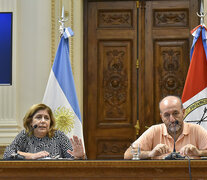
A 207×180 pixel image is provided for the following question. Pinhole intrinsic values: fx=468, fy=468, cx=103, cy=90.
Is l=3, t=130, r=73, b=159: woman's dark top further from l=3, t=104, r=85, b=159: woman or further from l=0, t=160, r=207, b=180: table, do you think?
l=0, t=160, r=207, b=180: table

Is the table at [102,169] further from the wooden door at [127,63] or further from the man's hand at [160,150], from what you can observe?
the wooden door at [127,63]

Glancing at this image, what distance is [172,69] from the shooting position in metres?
5.76

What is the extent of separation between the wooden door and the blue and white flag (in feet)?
2.34

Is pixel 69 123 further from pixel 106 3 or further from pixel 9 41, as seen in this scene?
pixel 106 3

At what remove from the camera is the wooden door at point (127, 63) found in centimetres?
574

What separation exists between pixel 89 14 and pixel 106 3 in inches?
10.0

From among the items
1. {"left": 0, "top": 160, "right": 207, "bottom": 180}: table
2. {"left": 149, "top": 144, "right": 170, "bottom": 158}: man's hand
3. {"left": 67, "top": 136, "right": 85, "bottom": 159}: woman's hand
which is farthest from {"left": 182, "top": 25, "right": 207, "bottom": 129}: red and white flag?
{"left": 0, "top": 160, "right": 207, "bottom": 180}: table

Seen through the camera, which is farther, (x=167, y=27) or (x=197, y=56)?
(x=167, y=27)

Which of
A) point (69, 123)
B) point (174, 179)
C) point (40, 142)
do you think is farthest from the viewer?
point (69, 123)

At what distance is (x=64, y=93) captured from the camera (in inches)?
200

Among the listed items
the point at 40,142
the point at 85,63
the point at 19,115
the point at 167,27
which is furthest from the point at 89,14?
the point at 40,142

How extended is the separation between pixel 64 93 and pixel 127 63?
1.10 m

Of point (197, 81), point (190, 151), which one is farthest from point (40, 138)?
point (197, 81)

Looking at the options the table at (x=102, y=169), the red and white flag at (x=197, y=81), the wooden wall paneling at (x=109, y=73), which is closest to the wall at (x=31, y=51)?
the wooden wall paneling at (x=109, y=73)
